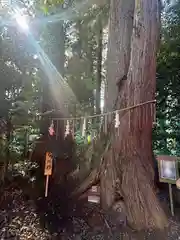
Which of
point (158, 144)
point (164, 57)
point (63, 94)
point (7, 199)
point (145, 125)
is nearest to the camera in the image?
point (145, 125)

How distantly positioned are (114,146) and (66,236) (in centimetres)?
112

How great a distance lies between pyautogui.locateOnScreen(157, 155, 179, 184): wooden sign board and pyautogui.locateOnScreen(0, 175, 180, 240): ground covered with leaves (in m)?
0.45

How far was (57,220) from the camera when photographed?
2.63 meters

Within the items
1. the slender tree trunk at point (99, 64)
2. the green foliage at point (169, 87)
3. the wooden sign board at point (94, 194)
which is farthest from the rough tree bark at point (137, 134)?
the slender tree trunk at point (99, 64)

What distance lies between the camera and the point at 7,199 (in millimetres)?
2949

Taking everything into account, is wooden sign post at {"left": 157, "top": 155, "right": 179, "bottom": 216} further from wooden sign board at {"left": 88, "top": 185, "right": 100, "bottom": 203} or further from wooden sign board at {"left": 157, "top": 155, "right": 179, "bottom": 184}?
wooden sign board at {"left": 88, "top": 185, "right": 100, "bottom": 203}

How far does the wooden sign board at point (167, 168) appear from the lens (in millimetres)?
2621

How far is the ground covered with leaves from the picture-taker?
234 cm

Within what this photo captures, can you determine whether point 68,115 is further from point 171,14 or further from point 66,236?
point 171,14

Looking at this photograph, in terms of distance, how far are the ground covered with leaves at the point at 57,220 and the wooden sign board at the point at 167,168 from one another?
0.45m

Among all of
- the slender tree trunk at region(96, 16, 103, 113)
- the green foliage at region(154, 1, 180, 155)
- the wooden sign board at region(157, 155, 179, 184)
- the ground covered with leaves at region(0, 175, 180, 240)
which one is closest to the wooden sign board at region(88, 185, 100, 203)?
the ground covered with leaves at region(0, 175, 180, 240)

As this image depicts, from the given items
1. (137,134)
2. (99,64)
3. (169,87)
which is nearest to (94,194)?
(137,134)

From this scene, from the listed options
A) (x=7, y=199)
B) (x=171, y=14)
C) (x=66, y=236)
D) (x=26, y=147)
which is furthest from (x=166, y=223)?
(x=171, y=14)

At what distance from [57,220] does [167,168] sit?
1.43 meters
